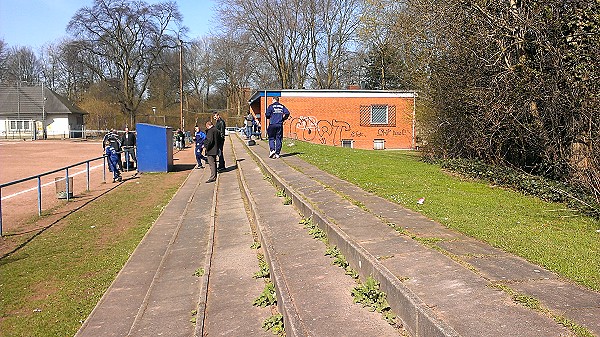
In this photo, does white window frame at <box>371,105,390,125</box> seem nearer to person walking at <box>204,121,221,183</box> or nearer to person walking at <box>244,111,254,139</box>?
person walking at <box>244,111,254,139</box>

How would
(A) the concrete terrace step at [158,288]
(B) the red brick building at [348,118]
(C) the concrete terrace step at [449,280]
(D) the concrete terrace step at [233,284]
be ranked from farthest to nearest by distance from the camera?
(B) the red brick building at [348,118] < (A) the concrete terrace step at [158,288] < (D) the concrete terrace step at [233,284] < (C) the concrete terrace step at [449,280]

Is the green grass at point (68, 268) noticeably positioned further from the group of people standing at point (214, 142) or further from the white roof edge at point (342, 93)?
the white roof edge at point (342, 93)

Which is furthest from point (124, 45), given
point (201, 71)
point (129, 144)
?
point (129, 144)

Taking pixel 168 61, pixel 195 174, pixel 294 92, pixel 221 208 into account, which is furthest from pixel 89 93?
pixel 221 208

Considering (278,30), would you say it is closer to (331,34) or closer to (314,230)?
(331,34)

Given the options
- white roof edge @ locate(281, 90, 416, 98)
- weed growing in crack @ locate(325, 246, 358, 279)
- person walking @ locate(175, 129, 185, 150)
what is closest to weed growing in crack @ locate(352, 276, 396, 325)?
weed growing in crack @ locate(325, 246, 358, 279)

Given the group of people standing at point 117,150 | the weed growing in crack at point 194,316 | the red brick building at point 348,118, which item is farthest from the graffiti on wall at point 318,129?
the weed growing in crack at point 194,316

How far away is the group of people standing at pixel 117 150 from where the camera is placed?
1914cm

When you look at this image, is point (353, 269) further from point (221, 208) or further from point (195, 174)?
point (195, 174)

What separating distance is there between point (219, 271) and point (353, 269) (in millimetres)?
1976

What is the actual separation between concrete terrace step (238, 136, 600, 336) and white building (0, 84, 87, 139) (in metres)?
65.5

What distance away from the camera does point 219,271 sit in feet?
21.2

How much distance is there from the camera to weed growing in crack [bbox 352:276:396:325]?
4160mm

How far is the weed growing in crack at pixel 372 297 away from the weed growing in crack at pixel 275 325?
64cm
